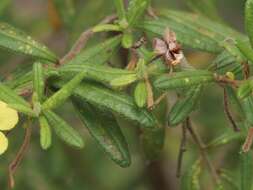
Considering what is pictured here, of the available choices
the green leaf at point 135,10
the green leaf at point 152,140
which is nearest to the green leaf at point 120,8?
the green leaf at point 135,10

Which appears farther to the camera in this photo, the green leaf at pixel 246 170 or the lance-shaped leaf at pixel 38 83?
the green leaf at pixel 246 170

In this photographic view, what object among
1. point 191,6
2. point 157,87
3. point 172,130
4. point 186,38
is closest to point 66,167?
point 172,130

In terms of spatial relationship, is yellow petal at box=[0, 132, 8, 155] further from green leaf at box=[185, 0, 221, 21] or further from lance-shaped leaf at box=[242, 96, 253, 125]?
green leaf at box=[185, 0, 221, 21]

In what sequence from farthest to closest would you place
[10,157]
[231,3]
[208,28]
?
[231,3], [10,157], [208,28]

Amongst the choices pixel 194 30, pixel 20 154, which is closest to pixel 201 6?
pixel 194 30

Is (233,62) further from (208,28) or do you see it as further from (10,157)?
(10,157)

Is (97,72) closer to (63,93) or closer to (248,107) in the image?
(63,93)

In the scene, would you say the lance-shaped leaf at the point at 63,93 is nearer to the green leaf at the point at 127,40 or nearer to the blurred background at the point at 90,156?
the green leaf at the point at 127,40
